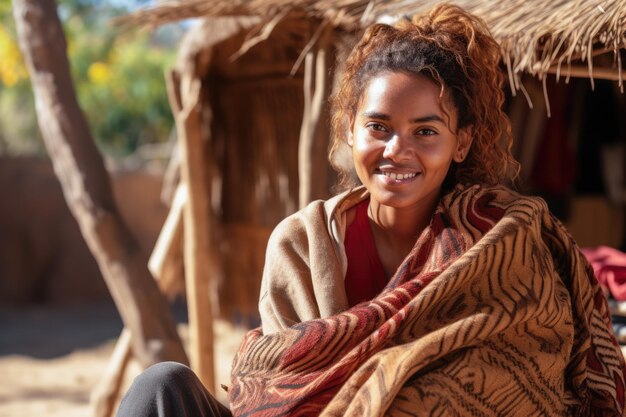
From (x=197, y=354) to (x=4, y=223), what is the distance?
5.90 meters

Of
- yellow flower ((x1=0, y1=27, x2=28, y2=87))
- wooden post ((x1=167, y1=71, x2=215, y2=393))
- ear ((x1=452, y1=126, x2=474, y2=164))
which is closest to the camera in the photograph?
ear ((x1=452, y1=126, x2=474, y2=164))

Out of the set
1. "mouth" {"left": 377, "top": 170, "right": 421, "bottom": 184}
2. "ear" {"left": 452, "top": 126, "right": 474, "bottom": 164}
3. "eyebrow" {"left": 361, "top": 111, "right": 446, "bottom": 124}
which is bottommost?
"mouth" {"left": 377, "top": 170, "right": 421, "bottom": 184}

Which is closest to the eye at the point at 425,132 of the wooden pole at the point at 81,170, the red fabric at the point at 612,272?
the red fabric at the point at 612,272

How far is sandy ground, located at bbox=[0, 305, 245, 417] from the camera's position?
6.25 metres

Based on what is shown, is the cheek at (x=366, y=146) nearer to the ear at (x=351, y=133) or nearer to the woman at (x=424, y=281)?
the woman at (x=424, y=281)

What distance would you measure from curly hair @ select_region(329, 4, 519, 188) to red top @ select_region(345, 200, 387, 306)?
27 cm

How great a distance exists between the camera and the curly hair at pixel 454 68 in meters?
2.22

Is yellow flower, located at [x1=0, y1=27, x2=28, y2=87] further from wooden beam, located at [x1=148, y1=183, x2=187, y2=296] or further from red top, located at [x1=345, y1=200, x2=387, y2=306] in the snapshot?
red top, located at [x1=345, y1=200, x2=387, y2=306]

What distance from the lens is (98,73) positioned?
1523 cm

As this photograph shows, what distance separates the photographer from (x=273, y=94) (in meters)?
5.99

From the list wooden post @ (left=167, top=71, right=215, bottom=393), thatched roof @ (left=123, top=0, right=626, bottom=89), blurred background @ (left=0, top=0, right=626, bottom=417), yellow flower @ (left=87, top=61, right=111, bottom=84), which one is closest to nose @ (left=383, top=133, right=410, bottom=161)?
thatched roof @ (left=123, top=0, right=626, bottom=89)

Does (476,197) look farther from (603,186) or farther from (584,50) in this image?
(603,186)

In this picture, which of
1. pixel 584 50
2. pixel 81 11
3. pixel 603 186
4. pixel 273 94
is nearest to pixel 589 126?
pixel 603 186

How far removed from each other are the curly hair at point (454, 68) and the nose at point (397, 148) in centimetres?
16
